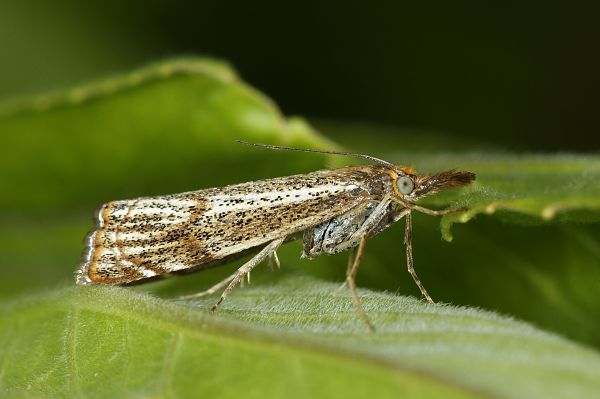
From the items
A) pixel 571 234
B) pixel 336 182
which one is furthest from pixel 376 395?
pixel 336 182

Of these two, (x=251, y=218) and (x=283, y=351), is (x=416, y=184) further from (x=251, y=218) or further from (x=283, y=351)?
(x=283, y=351)

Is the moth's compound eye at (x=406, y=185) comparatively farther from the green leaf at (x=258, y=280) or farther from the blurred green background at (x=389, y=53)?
the blurred green background at (x=389, y=53)

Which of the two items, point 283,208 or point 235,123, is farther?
point 235,123

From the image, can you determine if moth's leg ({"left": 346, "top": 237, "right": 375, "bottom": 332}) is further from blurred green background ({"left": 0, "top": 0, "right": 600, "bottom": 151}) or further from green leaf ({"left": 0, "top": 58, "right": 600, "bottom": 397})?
blurred green background ({"left": 0, "top": 0, "right": 600, "bottom": 151})

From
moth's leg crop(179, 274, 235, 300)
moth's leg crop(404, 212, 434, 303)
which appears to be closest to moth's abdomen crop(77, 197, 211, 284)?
moth's leg crop(179, 274, 235, 300)

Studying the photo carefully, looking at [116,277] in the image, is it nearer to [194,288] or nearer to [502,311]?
[194,288]

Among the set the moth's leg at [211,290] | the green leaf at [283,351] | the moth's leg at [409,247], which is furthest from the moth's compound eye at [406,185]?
the moth's leg at [211,290]
